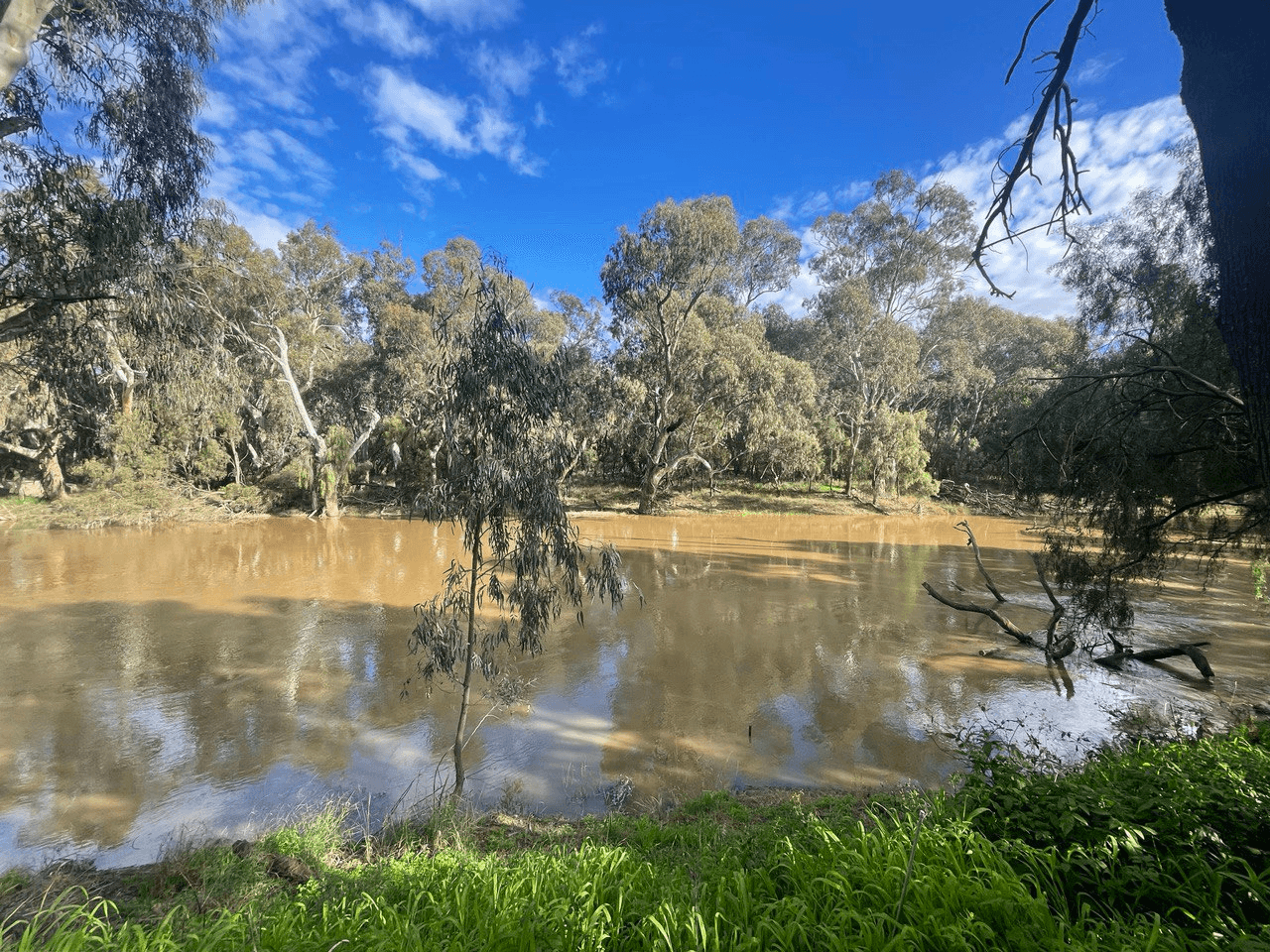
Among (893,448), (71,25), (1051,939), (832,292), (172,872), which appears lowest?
(172,872)

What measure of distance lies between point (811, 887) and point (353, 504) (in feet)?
81.3

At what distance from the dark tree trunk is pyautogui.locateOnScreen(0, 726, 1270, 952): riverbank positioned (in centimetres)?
150

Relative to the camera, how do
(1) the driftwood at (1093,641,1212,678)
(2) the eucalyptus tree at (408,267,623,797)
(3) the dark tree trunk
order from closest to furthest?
1. (3) the dark tree trunk
2. (2) the eucalyptus tree at (408,267,623,797)
3. (1) the driftwood at (1093,641,1212,678)

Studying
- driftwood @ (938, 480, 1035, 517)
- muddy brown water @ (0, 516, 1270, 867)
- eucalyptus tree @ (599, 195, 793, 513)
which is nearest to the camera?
muddy brown water @ (0, 516, 1270, 867)

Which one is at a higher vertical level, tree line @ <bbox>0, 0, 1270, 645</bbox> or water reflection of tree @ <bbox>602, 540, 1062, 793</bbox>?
tree line @ <bbox>0, 0, 1270, 645</bbox>

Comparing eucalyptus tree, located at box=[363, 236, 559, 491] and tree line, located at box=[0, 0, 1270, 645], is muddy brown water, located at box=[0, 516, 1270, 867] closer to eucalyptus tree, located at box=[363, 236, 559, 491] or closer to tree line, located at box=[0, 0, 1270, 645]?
tree line, located at box=[0, 0, 1270, 645]

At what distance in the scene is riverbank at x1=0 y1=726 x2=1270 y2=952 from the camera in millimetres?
1990

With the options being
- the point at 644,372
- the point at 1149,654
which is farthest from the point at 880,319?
the point at 1149,654

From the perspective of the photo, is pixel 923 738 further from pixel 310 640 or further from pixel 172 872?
pixel 310 640

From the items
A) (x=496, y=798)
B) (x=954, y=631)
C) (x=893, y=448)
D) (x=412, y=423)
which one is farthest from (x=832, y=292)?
(x=496, y=798)

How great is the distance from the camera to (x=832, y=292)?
2948cm

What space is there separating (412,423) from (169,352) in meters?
16.3

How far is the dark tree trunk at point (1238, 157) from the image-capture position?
1.92 meters

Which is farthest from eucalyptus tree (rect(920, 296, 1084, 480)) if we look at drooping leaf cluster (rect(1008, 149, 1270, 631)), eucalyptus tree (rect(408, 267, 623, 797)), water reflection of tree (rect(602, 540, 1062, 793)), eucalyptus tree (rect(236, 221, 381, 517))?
eucalyptus tree (rect(408, 267, 623, 797))
